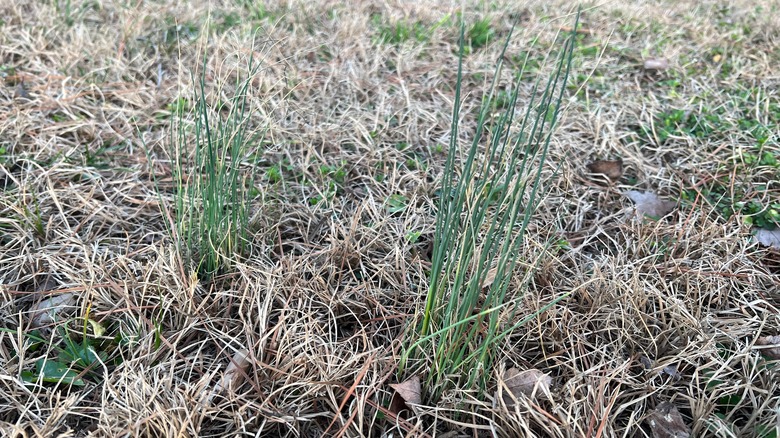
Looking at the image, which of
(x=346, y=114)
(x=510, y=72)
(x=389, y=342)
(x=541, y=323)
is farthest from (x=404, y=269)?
(x=510, y=72)

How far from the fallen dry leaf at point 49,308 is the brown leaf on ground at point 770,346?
1.72 metres

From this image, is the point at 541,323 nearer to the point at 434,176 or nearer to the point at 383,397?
the point at 383,397

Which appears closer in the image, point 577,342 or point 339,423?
point 339,423

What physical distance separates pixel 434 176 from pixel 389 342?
0.73 meters

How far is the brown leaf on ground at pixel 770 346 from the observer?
4.53 ft

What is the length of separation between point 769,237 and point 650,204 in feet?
1.15

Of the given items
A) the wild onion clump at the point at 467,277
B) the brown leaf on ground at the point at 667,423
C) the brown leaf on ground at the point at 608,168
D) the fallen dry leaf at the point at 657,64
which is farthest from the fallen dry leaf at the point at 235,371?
the fallen dry leaf at the point at 657,64

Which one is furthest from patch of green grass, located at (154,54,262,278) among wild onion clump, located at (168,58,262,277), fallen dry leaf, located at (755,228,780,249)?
fallen dry leaf, located at (755,228,780,249)

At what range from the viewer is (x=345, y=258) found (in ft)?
5.28

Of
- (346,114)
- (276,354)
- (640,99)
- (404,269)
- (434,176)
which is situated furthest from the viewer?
(640,99)

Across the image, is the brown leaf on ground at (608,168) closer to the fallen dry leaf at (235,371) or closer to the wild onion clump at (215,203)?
the wild onion clump at (215,203)

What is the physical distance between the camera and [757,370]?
1343 mm

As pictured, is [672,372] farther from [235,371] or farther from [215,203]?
[215,203]

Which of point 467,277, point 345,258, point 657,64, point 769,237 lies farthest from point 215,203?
point 657,64
